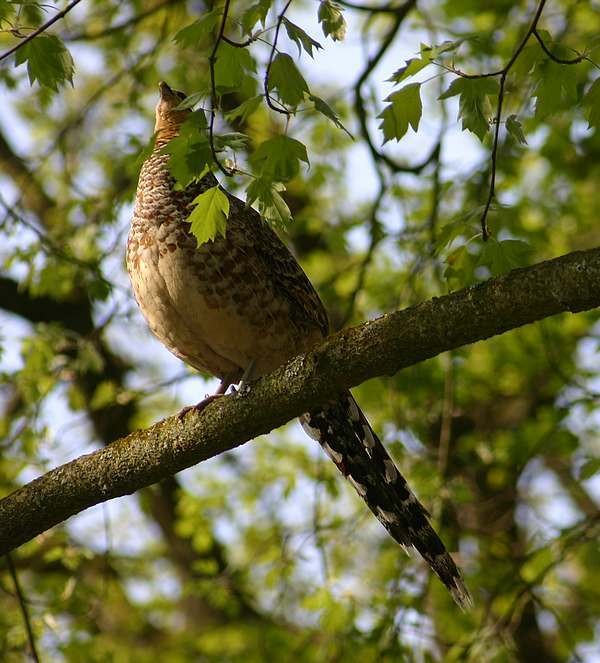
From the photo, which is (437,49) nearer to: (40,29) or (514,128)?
(514,128)

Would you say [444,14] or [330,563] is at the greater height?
[444,14]

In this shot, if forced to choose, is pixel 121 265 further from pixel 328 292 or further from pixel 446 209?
pixel 446 209

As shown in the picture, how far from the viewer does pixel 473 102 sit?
3867mm

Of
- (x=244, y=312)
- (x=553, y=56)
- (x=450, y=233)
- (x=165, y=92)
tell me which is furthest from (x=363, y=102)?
(x=553, y=56)

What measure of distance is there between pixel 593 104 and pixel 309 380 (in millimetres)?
1502

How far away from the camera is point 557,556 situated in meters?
6.91

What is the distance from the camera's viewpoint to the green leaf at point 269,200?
3828mm

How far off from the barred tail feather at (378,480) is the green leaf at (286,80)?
6.97ft

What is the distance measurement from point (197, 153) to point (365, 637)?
4068 millimetres

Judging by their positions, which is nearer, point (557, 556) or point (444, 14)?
point (557, 556)

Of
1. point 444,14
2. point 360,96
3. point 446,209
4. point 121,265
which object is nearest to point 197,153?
point 360,96

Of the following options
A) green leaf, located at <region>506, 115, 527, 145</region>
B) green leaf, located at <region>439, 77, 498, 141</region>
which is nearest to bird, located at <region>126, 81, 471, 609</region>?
green leaf, located at <region>439, 77, 498, 141</region>

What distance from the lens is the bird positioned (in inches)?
203

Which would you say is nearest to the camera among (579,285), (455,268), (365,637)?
(579,285)
